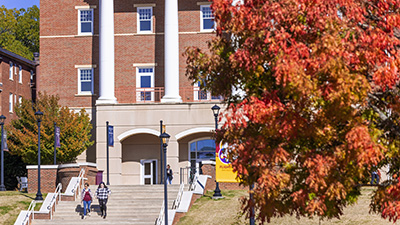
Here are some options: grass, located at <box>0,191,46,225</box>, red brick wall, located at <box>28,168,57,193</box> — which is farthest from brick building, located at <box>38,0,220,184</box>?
grass, located at <box>0,191,46,225</box>

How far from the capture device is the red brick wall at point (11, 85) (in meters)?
61.3

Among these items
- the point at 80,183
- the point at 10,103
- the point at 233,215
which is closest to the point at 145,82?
the point at 80,183

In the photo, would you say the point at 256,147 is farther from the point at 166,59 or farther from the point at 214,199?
Answer: the point at 166,59

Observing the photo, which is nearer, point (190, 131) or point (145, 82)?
point (190, 131)

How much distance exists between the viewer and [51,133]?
47.4 metres

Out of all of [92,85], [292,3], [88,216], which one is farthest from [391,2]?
[92,85]

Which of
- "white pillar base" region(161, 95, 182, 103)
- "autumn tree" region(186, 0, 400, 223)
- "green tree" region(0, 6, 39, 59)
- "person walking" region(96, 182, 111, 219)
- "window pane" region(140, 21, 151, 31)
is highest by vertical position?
"green tree" region(0, 6, 39, 59)

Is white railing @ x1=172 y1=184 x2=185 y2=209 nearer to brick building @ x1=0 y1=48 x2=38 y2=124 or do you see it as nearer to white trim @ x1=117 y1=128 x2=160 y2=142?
white trim @ x1=117 y1=128 x2=160 y2=142

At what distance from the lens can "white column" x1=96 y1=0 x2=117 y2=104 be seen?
47.1 meters

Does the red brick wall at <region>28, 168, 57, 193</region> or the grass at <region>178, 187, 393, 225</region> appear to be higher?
the red brick wall at <region>28, 168, 57, 193</region>

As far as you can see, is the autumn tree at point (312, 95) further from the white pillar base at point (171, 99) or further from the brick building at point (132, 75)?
the white pillar base at point (171, 99)

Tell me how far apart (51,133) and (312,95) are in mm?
35889

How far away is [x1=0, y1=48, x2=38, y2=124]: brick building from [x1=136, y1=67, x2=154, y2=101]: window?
1465cm

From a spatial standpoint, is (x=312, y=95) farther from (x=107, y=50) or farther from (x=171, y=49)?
(x=107, y=50)
